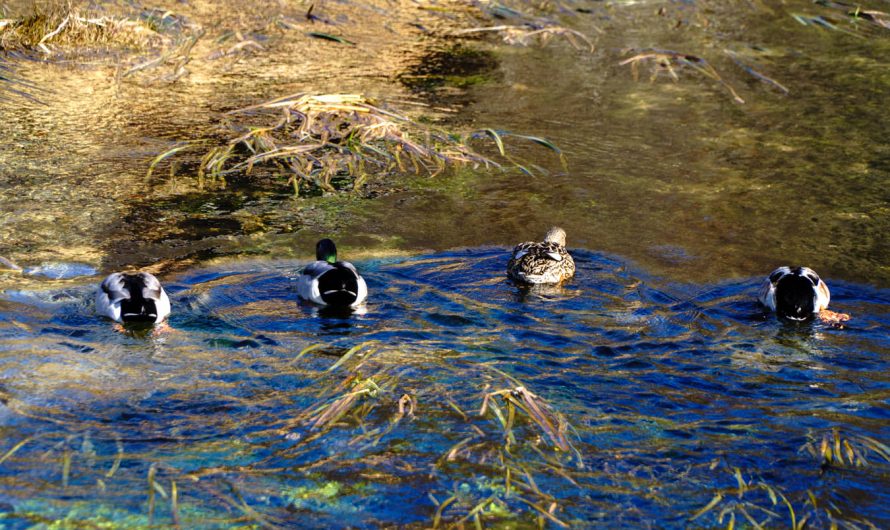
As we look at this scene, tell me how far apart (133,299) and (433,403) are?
80.6 inches

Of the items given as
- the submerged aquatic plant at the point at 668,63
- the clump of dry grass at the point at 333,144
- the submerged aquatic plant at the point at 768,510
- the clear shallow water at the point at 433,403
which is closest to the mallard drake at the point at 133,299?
the clear shallow water at the point at 433,403

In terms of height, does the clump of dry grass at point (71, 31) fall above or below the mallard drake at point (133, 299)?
above

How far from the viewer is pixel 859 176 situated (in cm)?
934

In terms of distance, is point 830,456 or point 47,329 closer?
point 830,456

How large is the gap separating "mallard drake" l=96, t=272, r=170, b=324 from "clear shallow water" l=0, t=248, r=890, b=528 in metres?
0.12

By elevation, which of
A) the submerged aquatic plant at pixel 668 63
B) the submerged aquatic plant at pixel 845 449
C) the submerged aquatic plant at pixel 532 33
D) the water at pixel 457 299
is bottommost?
the submerged aquatic plant at pixel 845 449

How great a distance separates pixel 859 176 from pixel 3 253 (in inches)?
271

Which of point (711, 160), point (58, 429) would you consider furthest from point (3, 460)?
point (711, 160)

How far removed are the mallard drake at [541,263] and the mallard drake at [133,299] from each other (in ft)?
7.96

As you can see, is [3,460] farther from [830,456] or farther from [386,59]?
[386,59]

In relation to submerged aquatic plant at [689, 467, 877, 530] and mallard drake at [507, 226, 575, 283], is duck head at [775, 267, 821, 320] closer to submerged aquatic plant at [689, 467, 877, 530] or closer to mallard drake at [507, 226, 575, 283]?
mallard drake at [507, 226, 575, 283]

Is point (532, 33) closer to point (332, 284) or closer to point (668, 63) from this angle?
point (668, 63)

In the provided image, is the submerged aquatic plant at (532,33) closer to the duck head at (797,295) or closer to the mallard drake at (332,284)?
the mallard drake at (332,284)

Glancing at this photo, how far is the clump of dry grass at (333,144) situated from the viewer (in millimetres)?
9227
